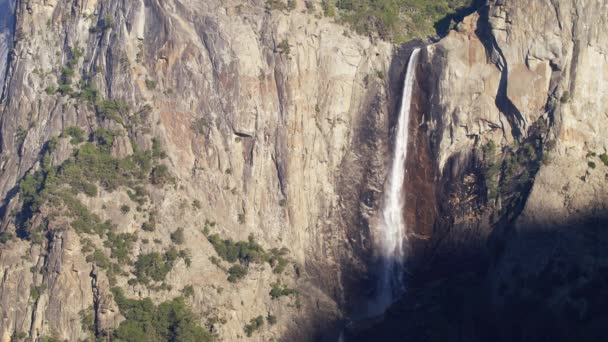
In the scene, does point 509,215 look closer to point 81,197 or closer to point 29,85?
point 81,197

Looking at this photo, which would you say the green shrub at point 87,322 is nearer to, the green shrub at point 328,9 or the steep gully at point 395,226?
the steep gully at point 395,226

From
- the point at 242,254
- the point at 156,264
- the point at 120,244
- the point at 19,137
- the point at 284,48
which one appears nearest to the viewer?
the point at 156,264

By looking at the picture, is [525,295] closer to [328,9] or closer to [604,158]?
[604,158]

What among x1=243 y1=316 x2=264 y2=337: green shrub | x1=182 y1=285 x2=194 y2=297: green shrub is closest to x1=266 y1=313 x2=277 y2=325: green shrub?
x1=243 y1=316 x2=264 y2=337: green shrub

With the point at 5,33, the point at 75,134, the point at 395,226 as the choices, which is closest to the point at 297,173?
the point at 395,226

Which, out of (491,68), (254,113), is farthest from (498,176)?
(254,113)
